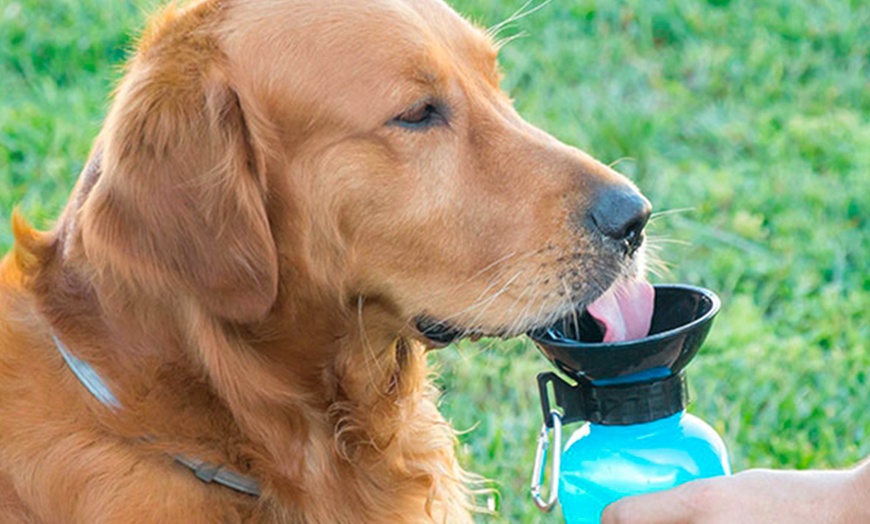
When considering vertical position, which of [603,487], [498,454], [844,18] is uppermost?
[603,487]

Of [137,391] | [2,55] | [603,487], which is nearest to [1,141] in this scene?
[2,55]

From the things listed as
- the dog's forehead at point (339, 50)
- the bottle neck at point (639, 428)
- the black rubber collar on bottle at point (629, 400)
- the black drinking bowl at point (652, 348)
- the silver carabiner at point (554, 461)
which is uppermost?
the dog's forehead at point (339, 50)

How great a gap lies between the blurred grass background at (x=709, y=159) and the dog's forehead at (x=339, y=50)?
32.3 inches

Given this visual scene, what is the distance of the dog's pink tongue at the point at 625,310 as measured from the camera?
3.01 m

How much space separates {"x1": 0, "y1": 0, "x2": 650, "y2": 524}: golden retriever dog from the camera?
9.93 ft

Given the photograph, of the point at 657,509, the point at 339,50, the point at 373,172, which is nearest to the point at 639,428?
the point at 657,509

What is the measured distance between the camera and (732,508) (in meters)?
2.71

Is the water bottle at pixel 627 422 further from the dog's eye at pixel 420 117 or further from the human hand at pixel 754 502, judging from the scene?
the dog's eye at pixel 420 117

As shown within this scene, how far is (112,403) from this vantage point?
3094 mm

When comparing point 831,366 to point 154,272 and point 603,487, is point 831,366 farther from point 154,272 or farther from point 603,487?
point 154,272

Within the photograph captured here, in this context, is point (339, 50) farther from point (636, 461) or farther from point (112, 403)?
point (636, 461)

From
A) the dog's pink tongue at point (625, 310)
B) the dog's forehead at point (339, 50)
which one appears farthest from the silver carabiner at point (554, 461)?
the dog's forehead at point (339, 50)

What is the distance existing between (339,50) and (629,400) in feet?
3.54

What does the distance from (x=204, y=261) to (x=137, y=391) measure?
37 centimetres
